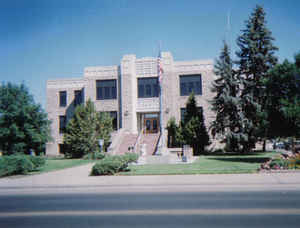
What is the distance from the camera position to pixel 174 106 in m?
33.3

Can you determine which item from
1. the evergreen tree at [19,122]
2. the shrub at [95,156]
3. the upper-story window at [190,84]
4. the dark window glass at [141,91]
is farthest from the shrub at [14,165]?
the upper-story window at [190,84]

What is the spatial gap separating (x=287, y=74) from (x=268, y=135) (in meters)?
4.95

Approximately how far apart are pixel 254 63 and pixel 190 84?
26.2ft

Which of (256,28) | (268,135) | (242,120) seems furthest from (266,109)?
(256,28)

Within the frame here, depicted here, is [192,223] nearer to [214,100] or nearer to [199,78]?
[214,100]

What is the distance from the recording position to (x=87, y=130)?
96.1ft

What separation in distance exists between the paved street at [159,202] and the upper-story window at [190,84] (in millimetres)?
20759

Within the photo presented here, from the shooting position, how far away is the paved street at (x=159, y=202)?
670 cm

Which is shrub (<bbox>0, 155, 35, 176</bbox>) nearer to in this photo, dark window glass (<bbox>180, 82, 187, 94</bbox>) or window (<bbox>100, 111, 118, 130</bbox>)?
window (<bbox>100, 111, 118, 130</bbox>)

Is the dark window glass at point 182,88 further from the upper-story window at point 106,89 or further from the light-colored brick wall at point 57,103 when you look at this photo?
the light-colored brick wall at point 57,103

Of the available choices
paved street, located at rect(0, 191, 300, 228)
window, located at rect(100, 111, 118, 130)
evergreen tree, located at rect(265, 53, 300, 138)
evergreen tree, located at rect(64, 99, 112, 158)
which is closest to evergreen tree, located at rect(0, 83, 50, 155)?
evergreen tree, located at rect(64, 99, 112, 158)

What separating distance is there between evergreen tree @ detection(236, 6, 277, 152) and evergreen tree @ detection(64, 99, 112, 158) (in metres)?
14.9

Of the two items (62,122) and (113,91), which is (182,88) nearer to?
(113,91)

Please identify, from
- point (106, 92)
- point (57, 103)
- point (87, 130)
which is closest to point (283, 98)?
point (87, 130)
